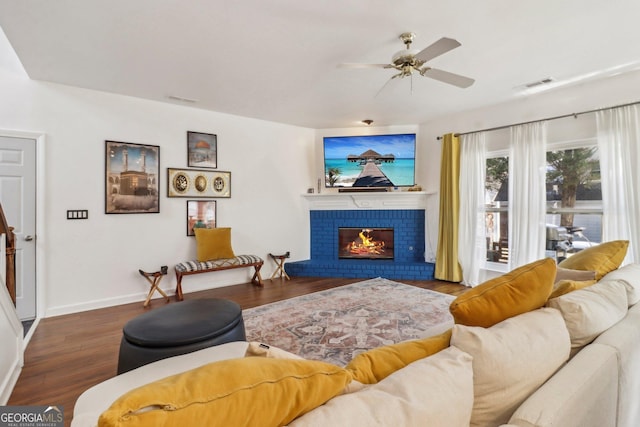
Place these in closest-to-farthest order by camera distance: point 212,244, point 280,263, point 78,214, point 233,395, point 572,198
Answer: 1. point 233,395
2. point 78,214
3. point 572,198
4. point 212,244
5. point 280,263

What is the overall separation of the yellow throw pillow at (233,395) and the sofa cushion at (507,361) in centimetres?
41

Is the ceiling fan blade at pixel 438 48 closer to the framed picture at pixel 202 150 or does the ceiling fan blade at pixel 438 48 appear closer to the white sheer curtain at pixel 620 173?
the white sheer curtain at pixel 620 173

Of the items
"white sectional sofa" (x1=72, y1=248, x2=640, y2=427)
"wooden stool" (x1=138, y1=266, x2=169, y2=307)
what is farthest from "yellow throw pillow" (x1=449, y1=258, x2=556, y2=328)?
"wooden stool" (x1=138, y1=266, x2=169, y2=307)

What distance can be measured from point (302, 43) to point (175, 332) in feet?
7.70

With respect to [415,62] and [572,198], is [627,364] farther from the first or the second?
[572,198]

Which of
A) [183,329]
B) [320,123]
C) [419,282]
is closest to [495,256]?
[419,282]

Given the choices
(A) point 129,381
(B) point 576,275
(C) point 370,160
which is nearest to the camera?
(A) point 129,381

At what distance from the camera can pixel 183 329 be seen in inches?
67.6

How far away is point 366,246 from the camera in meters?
5.55

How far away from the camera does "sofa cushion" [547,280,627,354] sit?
1.16 metres

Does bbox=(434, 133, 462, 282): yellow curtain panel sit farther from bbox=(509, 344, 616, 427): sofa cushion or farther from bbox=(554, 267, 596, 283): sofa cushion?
bbox=(509, 344, 616, 427): sofa cushion

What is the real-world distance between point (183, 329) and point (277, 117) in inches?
147

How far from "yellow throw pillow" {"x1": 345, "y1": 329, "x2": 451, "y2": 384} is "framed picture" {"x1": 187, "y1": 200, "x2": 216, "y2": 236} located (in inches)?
153

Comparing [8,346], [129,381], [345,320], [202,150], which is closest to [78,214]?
[202,150]
